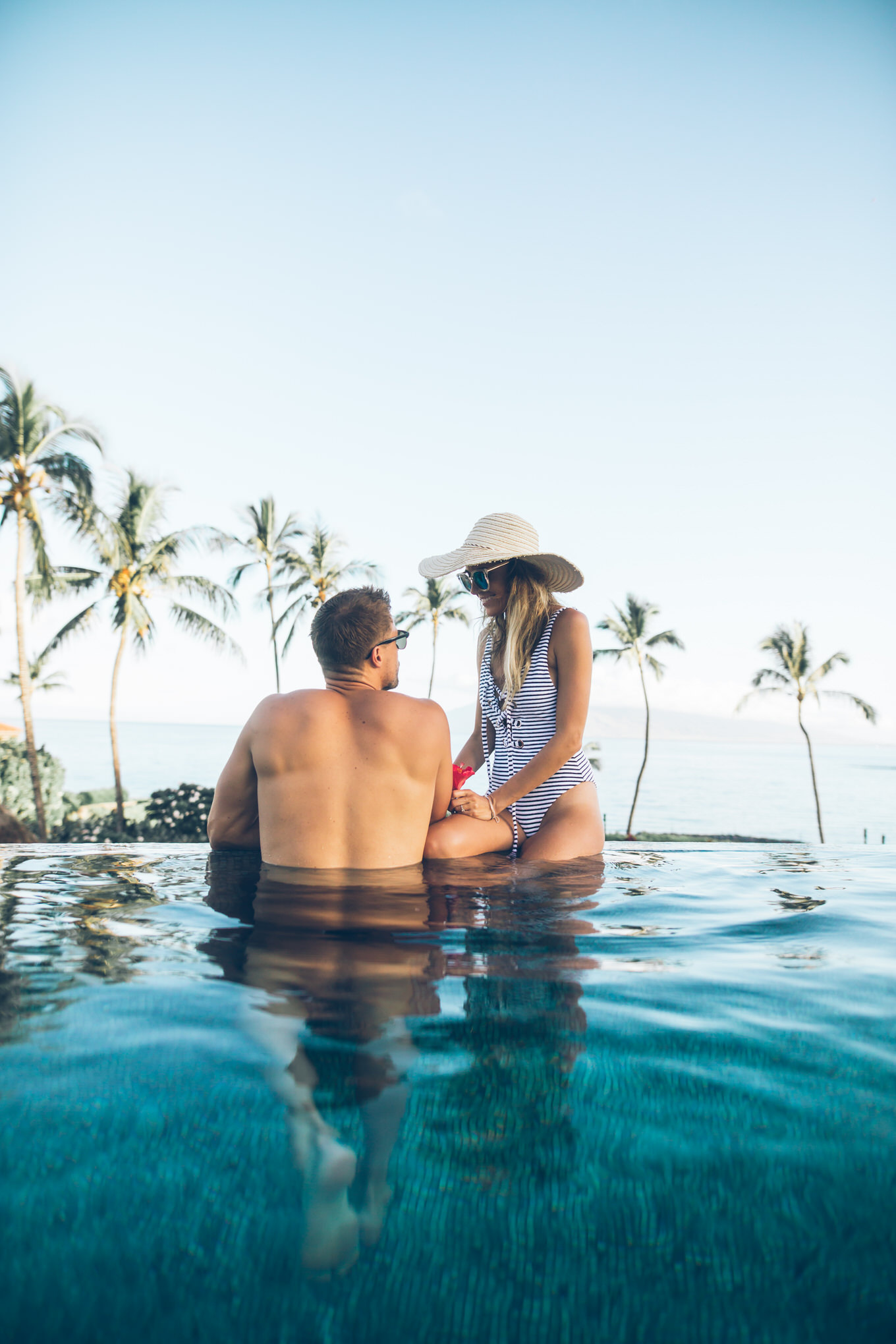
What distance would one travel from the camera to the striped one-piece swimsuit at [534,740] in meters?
4.43

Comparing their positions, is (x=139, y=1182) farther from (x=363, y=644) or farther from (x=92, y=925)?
(x=363, y=644)

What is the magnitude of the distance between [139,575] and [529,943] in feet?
84.2

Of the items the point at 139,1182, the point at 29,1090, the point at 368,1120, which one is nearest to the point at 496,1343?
the point at 368,1120

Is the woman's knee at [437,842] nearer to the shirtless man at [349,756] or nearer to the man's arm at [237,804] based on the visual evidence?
the shirtless man at [349,756]

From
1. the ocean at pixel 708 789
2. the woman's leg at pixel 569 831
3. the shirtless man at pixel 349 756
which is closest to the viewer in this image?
the shirtless man at pixel 349 756

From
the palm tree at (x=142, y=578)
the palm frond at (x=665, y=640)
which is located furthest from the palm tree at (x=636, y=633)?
the palm tree at (x=142, y=578)

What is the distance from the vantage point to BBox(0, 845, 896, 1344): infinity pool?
1.02m

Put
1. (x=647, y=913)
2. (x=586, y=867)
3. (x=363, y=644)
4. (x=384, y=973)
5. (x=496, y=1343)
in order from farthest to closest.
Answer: (x=586, y=867) → (x=363, y=644) → (x=647, y=913) → (x=384, y=973) → (x=496, y=1343)

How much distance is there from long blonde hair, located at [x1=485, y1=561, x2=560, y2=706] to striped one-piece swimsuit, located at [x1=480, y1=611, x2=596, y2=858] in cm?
4

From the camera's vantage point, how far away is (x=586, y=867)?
13.1ft

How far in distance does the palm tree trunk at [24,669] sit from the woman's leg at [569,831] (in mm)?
19540

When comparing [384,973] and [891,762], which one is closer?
[384,973]

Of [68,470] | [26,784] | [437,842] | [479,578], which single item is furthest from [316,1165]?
[26,784]

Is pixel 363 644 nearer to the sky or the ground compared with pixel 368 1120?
nearer to the sky
